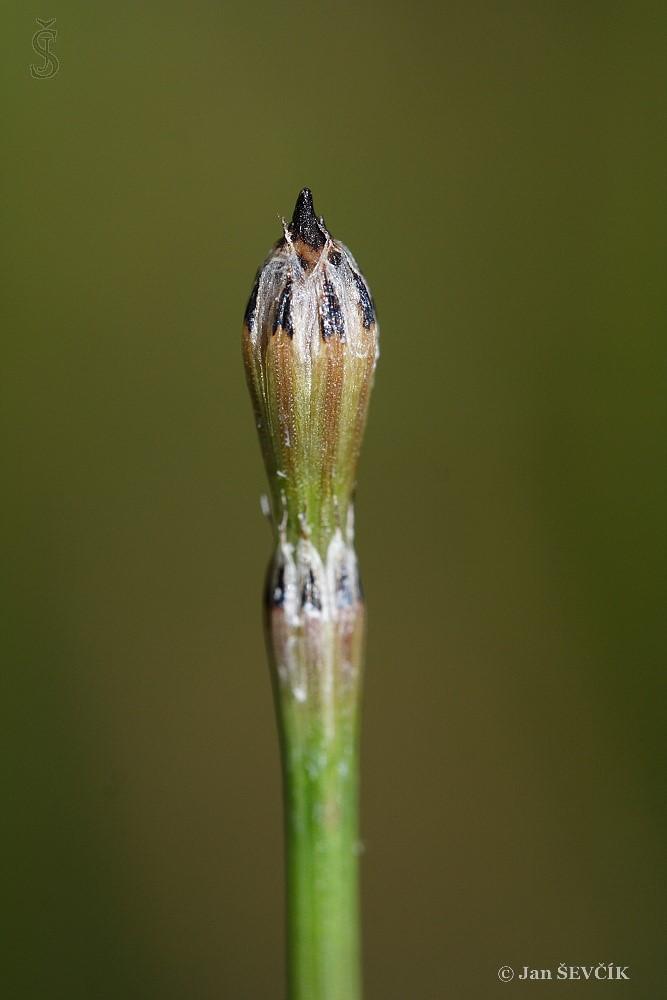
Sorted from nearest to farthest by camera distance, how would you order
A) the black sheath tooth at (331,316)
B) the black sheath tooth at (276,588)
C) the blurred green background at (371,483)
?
1. the black sheath tooth at (331,316)
2. the black sheath tooth at (276,588)
3. the blurred green background at (371,483)

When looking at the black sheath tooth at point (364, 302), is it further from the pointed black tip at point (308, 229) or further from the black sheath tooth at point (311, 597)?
the black sheath tooth at point (311, 597)

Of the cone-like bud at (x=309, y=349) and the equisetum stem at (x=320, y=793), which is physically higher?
the cone-like bud at (x=309, y=349)

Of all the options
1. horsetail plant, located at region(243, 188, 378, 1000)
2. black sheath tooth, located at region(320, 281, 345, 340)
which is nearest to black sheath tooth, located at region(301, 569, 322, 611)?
horsetail plant, located at region(243, 188, 378, 1000)

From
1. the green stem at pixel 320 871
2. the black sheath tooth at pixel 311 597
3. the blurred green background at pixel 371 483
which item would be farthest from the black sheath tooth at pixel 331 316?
the blurred green background at pixel 371 483

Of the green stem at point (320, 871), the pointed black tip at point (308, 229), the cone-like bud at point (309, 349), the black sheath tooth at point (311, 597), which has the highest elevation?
the pointed black tip at point (308, 229)

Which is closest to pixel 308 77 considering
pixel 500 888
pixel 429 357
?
pixel 429 357

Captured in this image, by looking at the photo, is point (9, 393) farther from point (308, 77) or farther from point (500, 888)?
point (500, 888)

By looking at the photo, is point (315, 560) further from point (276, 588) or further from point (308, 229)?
point (308, 229)

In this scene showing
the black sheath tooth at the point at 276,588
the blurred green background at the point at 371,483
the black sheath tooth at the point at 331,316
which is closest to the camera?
the black sheath tooth at the point at 331,316
